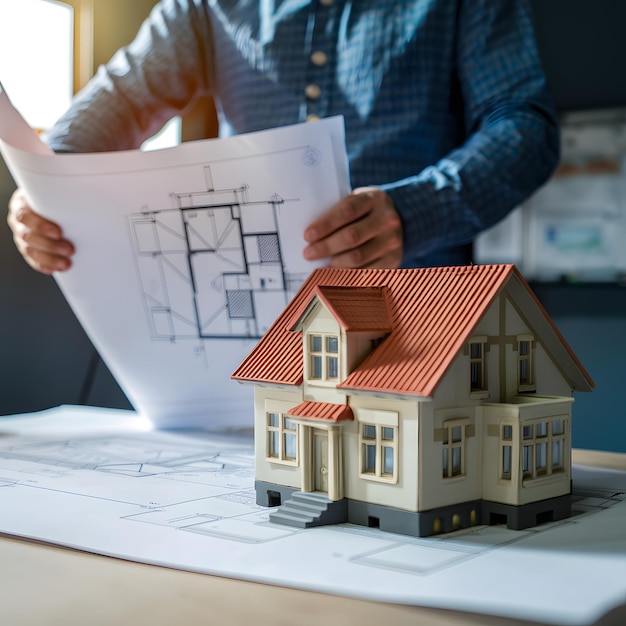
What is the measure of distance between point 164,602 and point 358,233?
0.56 metres

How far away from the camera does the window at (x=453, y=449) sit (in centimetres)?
61

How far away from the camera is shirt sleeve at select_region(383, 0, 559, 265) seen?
3.42 ft

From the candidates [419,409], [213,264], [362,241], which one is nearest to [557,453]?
[419,409]

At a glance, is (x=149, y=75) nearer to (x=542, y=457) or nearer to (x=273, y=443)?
(x=273, y=443)

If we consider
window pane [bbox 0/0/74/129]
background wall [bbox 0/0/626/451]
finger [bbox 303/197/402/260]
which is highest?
window pane [bbox 0/0/74/129]

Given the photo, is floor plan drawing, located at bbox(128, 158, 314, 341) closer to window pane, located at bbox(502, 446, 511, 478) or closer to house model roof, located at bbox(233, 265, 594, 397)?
house model roof, located at bbox(233, 265, 594, 397)

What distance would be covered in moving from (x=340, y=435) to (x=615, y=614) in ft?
0.84

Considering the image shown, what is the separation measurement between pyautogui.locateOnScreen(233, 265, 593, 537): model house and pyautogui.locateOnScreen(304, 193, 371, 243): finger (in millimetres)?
228

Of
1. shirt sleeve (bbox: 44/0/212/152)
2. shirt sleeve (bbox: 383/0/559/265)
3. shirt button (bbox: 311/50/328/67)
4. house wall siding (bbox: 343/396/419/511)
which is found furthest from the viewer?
shirt sleeve (bbox: 44/0/212/152)

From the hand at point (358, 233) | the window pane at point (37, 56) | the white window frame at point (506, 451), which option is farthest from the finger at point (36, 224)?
the window pane at point (37, 56)

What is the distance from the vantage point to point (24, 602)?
0.44m

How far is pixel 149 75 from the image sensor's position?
1.35m

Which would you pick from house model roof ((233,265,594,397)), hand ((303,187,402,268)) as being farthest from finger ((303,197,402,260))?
house model roof ((233,265,594,397))

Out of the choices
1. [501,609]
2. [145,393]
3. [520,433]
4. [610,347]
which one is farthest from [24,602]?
[610,347]
